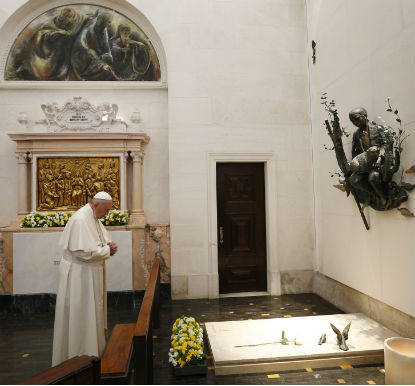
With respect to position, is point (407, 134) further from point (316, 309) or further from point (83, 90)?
point (83, 90)

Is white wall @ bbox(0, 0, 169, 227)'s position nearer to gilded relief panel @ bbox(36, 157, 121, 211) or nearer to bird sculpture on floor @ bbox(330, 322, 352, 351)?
gilded relief panel @ bbox(36, 157, 121, 211)

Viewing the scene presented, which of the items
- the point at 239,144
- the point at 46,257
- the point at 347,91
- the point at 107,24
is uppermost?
the point at 107,24

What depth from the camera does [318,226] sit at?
7.01 meters

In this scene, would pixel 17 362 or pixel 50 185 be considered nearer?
pixel 17 362

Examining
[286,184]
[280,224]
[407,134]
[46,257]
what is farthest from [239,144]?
[46,257]

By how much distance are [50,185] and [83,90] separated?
218cm

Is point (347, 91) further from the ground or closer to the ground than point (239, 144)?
further from the ground

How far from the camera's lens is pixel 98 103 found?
24.0 feet

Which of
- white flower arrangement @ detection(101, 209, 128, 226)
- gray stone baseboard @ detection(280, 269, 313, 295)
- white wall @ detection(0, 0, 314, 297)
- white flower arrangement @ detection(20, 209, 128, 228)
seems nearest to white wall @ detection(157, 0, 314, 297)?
white wall @ detection(0, 0, 314, 297)

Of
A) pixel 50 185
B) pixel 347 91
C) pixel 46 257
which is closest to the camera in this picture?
pixel 347 91

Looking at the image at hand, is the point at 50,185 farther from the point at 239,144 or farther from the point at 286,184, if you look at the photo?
the point at 286,184

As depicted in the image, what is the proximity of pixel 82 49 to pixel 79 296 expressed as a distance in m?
5.63

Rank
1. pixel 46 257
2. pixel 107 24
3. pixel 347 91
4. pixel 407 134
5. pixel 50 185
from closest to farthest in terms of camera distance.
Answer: pixel 407 134 < pixel 347 91 < pixel 46 257 < pixel 50 185 < pixel 107 24

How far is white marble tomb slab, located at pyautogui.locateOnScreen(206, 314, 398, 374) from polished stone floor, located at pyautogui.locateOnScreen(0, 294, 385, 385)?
0.31 feet
